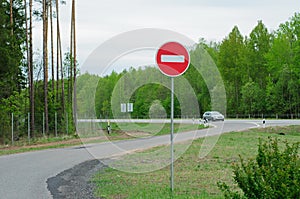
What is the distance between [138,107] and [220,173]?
43.6ft

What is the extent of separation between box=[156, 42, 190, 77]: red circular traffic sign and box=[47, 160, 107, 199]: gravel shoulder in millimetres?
3292

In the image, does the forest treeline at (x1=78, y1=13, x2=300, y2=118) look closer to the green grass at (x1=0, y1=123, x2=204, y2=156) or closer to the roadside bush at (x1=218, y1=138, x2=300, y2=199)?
the green grass at (x1=0, y1=123, x2=204, y2=156)

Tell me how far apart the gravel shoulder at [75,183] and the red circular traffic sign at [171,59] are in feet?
10.8

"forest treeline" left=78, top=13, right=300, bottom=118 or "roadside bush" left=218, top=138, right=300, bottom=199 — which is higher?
"forest treeline" left=78, top=13, right=300, bottom=118

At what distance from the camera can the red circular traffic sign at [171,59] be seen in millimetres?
9633

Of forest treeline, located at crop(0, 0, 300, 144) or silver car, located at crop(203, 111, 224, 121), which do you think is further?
silver car, located at crop(203, 111, 224, 121)

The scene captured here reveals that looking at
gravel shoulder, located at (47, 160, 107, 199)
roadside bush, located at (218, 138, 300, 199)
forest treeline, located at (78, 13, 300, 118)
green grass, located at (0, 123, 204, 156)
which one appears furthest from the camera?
forest treeline, located at (78, 13, 300, 118)

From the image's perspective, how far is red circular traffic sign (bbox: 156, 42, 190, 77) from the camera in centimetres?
963

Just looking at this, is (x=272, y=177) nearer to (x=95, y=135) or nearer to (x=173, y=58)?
(x=173, y=58)

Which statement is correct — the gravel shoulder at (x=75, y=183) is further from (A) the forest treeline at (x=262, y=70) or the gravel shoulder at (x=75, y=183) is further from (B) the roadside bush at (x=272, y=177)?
(A) the forest treeline at (x=262, y=70)

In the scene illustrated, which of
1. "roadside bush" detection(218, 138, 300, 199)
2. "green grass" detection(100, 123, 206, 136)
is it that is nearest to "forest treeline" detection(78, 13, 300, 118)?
"green grass" detection(100, 123, 206, 136)

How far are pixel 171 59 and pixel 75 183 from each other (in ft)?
14.8

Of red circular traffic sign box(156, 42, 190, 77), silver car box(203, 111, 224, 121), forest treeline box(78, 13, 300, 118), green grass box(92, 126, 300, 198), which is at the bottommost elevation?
green grass box(92, 126, 300, 198)

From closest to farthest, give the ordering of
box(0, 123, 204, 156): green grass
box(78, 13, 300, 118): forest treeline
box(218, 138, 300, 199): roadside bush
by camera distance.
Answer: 1. box(218, 138, 300, 199): roadside bush
2. box(0, 123, 204, 156): green grass
3. box(78, 13, 300, 118): forest treeline
